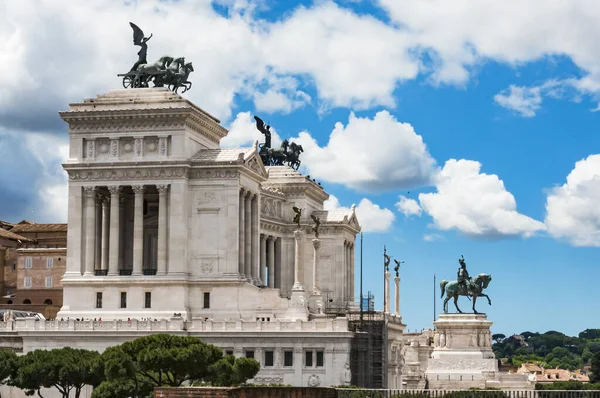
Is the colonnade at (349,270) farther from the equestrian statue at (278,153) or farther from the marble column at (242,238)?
the marble column at (242,238)

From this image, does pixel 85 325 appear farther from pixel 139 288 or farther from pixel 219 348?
pixel 219 348

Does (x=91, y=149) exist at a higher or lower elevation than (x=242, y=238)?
higher

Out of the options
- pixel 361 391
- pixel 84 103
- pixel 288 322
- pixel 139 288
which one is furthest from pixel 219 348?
pixel 361 391

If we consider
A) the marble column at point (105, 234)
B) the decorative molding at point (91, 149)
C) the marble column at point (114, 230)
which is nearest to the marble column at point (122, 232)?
the marble column at point (105, 234)

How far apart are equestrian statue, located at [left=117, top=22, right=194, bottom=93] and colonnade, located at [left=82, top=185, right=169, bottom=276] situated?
11063mm

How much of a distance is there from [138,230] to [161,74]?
51.2 ft

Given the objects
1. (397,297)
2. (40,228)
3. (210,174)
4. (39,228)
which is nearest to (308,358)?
(210,174)

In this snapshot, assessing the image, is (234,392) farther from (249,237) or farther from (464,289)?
(464,289)

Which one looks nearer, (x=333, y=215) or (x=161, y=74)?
(x=161, y=74)

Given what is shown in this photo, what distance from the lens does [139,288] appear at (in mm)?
116062

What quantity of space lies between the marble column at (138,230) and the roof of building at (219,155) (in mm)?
5591

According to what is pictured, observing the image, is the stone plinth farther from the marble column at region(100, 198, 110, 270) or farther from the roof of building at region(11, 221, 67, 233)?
the roof of building at region(11, 221, 67, 233)

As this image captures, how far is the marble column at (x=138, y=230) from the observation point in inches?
4579

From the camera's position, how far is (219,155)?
11869 cm
